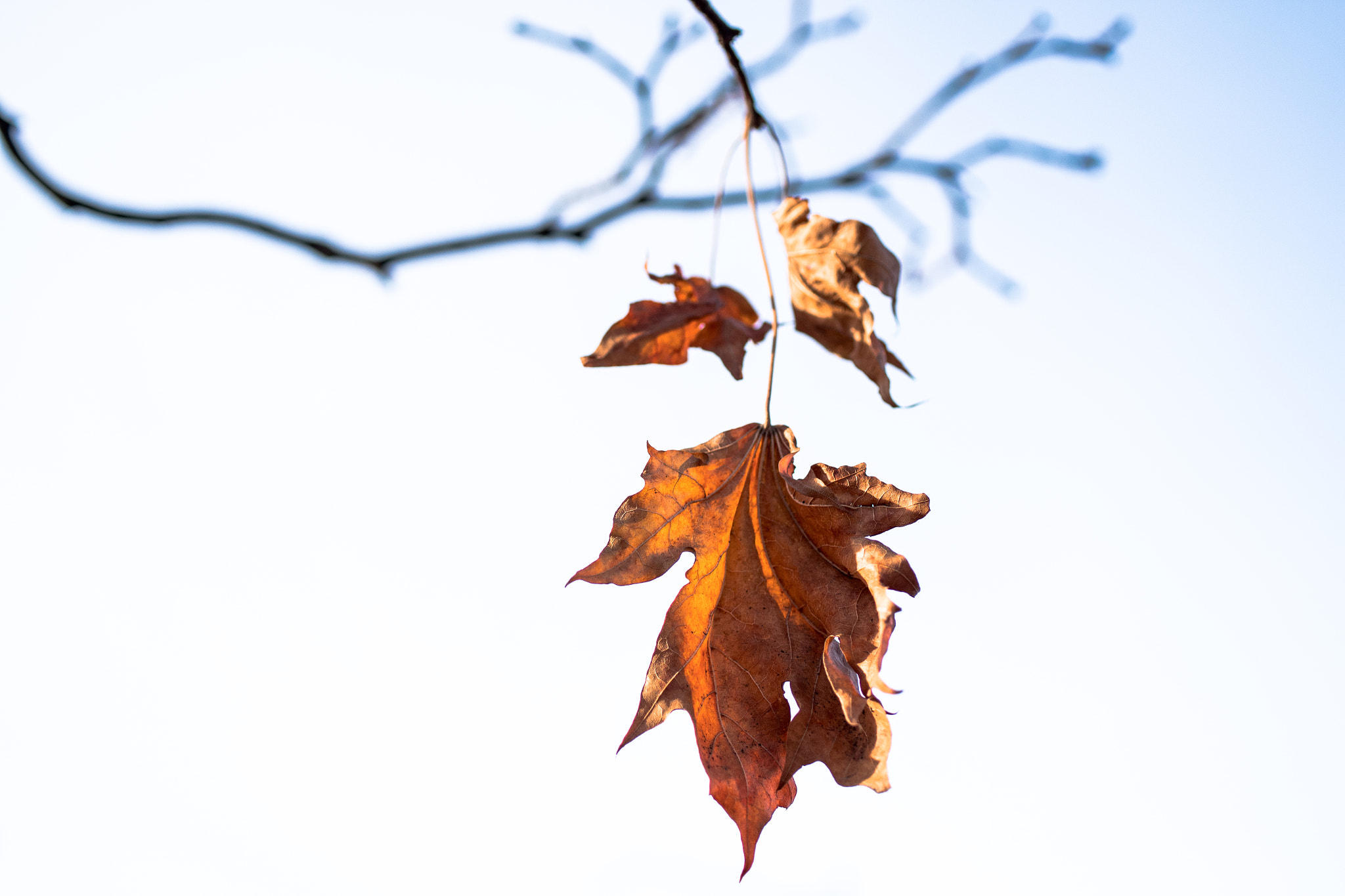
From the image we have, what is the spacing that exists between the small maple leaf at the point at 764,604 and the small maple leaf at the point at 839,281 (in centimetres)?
14

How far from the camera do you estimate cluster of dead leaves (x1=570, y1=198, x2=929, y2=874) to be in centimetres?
89

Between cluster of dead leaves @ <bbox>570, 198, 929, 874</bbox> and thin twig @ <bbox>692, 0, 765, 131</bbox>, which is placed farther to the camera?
cluster of dead leaves @ <bbox>570, 198, 929, 874</bbox>

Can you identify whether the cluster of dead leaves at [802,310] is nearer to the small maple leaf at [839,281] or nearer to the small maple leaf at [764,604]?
the small maple leaf at [839,281]

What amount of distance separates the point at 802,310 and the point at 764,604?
0.35 m

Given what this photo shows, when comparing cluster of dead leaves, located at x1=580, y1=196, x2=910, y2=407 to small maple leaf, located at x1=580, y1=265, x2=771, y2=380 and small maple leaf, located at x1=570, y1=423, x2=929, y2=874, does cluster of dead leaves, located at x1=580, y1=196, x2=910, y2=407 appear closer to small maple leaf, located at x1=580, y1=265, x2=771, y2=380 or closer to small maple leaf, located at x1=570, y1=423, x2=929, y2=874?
small maple leaf, located at x1=580, y1=265, x2=771, y2=380

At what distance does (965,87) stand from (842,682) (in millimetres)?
690

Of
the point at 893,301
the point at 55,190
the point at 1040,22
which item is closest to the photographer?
the point at 55,190

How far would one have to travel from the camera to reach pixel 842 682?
3.02 ft

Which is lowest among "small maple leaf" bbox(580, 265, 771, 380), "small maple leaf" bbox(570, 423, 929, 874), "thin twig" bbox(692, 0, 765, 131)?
"small maple leaf" bbox(570, 423, 929, 874)

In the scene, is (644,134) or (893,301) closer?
(893,301)

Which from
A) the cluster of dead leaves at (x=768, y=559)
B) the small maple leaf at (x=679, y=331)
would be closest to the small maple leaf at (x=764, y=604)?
the cluster of dead leaves at (x=768, y=559)

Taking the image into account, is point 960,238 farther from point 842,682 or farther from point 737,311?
point 842,682

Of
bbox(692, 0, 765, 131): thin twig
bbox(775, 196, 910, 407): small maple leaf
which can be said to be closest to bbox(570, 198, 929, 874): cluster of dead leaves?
bbox(775, 196, 910, 407): small maple leaf

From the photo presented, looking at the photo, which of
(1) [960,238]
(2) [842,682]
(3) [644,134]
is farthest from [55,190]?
(1) [960,238]
